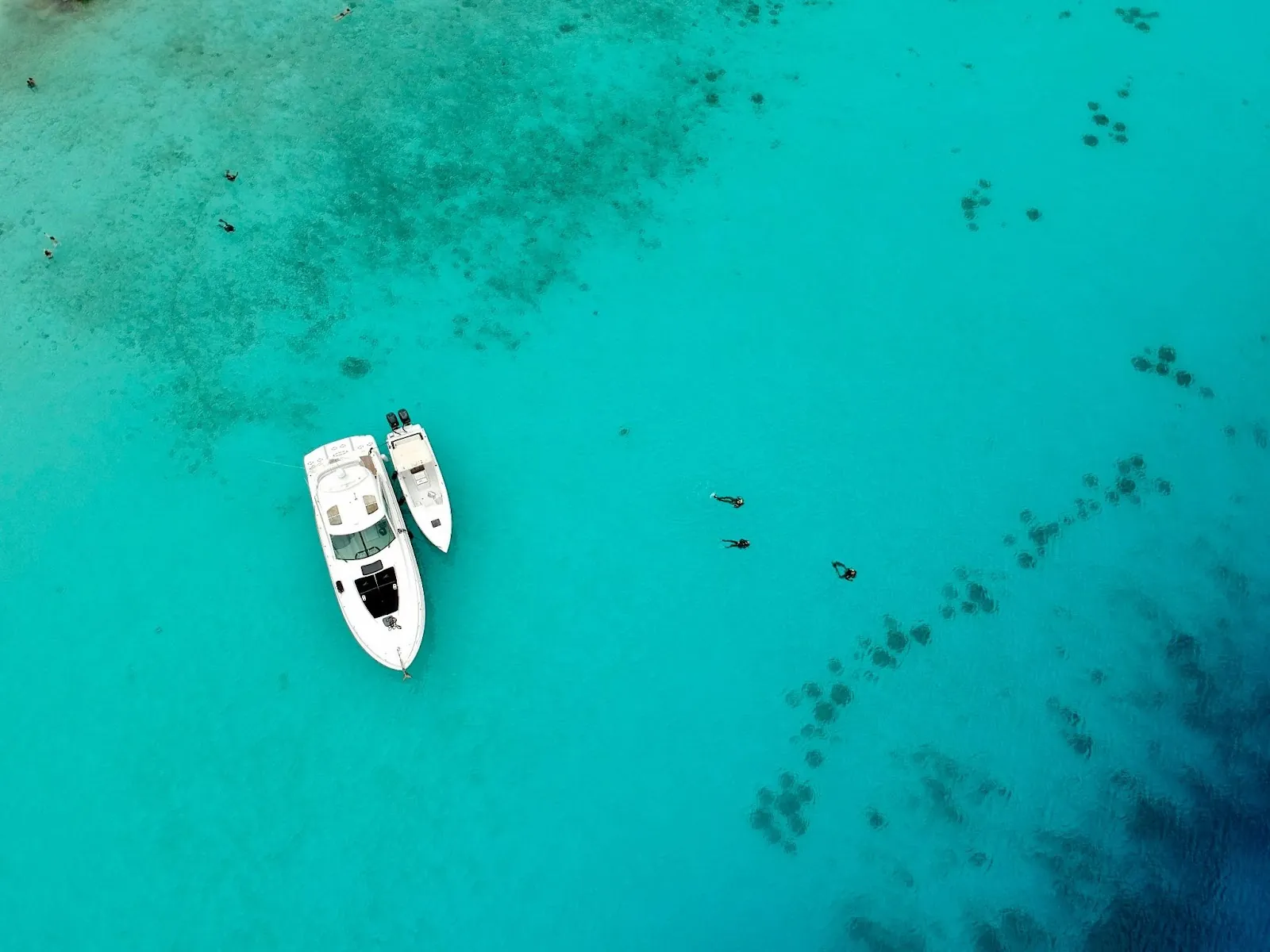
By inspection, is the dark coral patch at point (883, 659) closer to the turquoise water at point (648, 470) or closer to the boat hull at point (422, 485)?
the turquoise water at point (648, 470)

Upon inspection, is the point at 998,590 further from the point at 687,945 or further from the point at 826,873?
the point at 687,945

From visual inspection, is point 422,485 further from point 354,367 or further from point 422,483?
point 354,367

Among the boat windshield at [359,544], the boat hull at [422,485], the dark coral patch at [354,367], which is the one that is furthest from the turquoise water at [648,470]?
the boat windshield at [359,544]

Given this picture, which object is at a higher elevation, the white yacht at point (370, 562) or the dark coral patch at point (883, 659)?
the white yacht at point (370, 562)

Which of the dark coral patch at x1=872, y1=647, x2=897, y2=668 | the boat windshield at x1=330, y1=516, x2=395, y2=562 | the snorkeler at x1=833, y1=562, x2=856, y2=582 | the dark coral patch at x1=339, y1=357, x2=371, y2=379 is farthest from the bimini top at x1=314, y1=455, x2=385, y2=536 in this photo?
the dark coral patch at x1=872, y1=647, x2=897, y2=668

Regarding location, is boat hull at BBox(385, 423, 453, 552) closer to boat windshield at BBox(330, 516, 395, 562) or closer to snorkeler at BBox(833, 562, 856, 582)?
boat windshield at BBox(330, 516, 395, 562)

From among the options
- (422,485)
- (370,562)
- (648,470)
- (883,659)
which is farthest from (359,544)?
(883,659)
